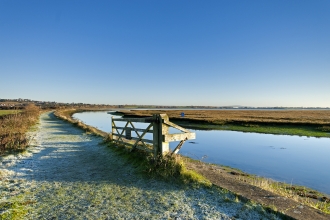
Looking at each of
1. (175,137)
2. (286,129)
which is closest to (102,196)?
(175,137)

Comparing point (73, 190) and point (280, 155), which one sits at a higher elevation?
point (73, 190)

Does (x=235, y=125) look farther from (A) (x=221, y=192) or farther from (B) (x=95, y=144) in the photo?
(A) (x=221, y=192)

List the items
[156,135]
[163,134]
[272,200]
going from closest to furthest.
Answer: [272,200] < [163,134] < [156,135]

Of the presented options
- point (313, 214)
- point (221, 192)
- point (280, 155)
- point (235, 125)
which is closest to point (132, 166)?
point (221, 192)

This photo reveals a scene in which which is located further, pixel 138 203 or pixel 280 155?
pixel 280 155

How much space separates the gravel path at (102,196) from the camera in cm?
509

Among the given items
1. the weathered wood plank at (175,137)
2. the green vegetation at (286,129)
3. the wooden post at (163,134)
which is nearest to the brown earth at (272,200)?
the wooden post at (163,134)

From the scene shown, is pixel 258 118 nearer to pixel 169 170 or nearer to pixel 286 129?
pixel 286 129

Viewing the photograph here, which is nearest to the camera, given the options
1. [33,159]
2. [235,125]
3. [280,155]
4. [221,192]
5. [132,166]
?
[221,192]

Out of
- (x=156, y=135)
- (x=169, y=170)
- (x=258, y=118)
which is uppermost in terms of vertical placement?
(x=156, y=135)

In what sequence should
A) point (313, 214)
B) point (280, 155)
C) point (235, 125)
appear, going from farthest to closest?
point (235, 125), point (280, 155), point (313, 214)

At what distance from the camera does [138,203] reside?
18.5 feet

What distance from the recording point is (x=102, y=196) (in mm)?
6074

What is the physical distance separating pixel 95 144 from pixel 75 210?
9562 mm
